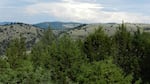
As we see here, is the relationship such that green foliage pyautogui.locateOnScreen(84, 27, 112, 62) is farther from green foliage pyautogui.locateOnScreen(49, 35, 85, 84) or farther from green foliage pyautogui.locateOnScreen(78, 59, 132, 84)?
green foliage pyautogui.locateOnScreen(78, 59, 132, 84)

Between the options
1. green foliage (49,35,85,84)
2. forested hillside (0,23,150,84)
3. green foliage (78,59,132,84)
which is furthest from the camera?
green foliage (49,35,85,84)

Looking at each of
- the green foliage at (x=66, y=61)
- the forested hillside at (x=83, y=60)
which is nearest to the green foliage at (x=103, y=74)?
the forested hillside at (x=83, y=60)

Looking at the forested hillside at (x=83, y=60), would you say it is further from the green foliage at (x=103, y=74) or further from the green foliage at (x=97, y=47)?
the green foliage at (x=103, y=74)

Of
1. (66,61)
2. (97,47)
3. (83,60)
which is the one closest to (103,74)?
(83,60)

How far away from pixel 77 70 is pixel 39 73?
14002mm

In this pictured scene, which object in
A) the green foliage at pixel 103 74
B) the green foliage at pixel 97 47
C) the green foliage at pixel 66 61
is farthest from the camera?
the green foliage at pixel 97 47

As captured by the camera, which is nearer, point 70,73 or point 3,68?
point 70,73

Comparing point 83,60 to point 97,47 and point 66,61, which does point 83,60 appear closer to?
point 66,61

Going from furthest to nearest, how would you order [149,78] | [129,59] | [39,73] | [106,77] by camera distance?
[129,59] < [149,78] < [39,73] < [106,77]

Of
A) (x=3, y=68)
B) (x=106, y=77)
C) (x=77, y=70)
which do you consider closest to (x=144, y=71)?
(x=77, y=70)

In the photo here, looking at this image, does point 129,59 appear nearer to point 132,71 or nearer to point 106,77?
point 132,71

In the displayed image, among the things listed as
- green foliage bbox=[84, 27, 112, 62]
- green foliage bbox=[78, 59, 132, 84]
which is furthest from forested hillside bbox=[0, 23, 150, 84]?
green foliage bbox=[78, 59, 132, 84]

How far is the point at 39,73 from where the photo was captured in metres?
96.9

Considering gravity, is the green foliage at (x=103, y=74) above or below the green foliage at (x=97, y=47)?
below
